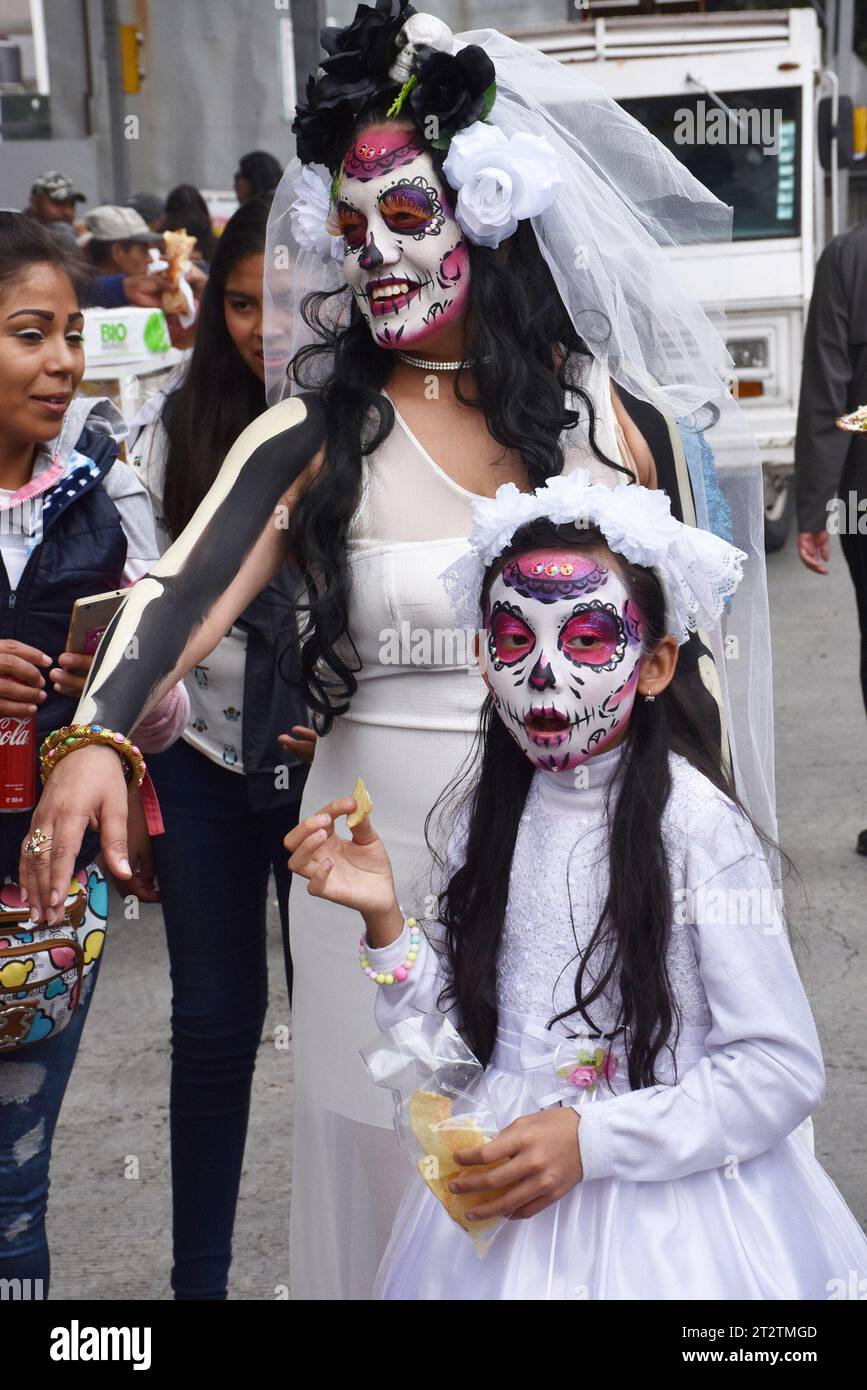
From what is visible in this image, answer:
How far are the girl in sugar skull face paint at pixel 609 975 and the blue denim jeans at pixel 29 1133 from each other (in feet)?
2.38

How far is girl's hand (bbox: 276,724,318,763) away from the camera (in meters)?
3.04

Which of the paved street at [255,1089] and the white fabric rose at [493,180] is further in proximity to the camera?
the paved street at [255,1089]

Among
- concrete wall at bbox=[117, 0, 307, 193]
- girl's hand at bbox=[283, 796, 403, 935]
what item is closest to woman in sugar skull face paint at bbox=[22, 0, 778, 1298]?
girl's hand at bbox=[283, 796, 403, 935]

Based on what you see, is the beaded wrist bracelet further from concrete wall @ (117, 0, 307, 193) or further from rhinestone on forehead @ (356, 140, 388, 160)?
concrete wall @ (117, 0, 307, 193)

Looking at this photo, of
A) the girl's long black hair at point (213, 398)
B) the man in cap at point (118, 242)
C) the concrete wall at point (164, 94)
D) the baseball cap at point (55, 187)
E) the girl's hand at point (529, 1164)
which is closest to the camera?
the girl's hand at point (529, 1164)

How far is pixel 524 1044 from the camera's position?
2.11 metres

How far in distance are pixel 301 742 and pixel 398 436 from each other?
0.66 meters

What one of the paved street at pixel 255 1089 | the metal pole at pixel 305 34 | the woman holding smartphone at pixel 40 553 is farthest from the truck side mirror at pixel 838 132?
the woman holding smartphone at pixel 40 553

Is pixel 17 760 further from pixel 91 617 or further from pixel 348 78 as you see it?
pixel 348 78

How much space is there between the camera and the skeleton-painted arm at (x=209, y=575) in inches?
90.5

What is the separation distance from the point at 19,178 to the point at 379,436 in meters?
9.85

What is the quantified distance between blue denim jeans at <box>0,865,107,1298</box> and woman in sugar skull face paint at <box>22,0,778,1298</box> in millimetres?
391

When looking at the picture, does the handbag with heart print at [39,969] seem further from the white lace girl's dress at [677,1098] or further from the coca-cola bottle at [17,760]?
the white lace girl's dress at [677,1098]

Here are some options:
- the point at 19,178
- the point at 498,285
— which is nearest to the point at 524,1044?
the point at 498,285
